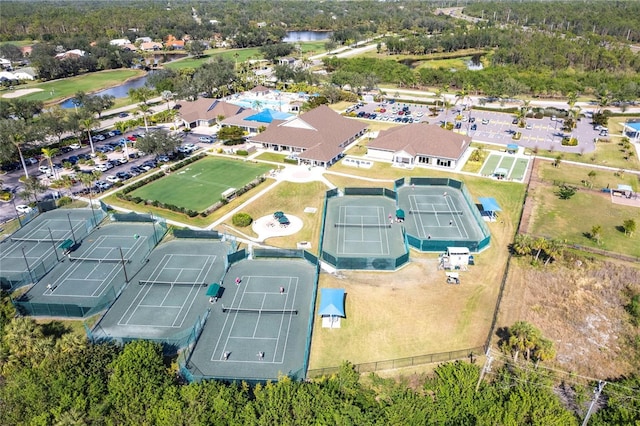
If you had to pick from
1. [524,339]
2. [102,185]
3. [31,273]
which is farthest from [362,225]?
[102,185]

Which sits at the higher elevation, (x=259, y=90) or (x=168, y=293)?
(x=259, y=90)

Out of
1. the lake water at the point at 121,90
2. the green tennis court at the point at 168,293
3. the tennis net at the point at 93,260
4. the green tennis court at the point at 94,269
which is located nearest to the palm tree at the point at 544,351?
the green tennis court at the point at 168,293

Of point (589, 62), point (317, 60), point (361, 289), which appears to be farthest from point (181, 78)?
point (589, 62)

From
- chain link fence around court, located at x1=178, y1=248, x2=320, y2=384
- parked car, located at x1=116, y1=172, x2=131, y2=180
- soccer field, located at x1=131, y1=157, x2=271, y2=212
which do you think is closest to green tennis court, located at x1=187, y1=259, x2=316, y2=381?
chain link fence around court, located at x1=178, y1=248, x2=320, y2=384

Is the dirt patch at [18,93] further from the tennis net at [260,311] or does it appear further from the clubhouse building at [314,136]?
the tennis net at [260,311]

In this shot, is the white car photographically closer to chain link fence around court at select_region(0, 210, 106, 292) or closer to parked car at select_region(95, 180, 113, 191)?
chain link fence around court at select_region(0, 210, 106, 292)

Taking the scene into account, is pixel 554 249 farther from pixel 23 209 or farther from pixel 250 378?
pixel 23 209

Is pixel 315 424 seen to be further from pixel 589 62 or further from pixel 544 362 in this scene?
pixel 589 62
